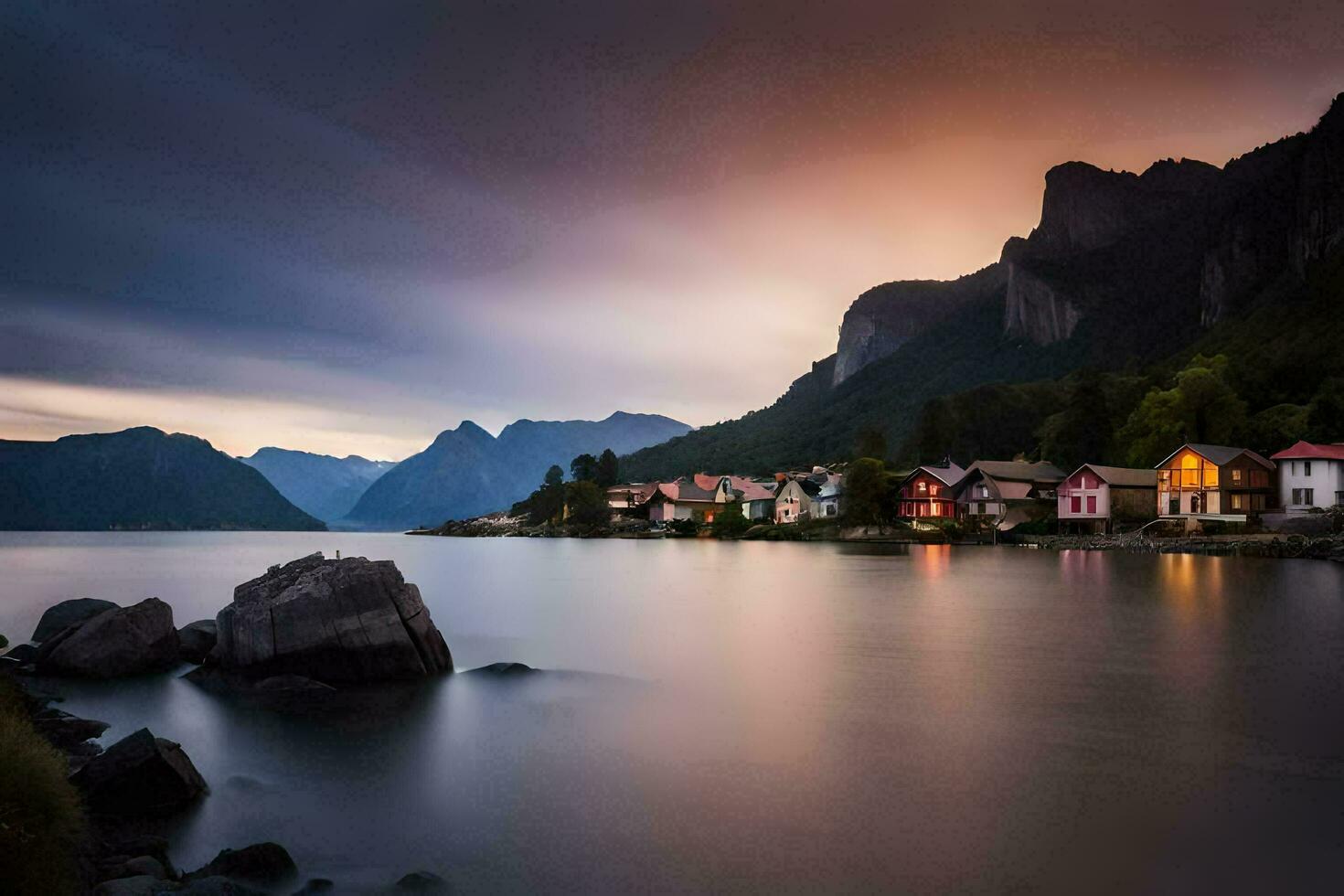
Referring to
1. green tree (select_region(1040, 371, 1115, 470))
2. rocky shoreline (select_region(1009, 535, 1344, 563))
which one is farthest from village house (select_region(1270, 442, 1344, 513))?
green tree (select_region(1040, 371, 1115, 470))

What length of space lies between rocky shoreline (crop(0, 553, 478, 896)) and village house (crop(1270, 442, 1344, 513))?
77531mm

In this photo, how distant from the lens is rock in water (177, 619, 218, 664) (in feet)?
83.9

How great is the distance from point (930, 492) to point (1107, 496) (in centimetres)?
2381

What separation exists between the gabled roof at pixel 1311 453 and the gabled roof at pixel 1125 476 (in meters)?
12.1

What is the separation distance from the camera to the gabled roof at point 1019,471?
319 ft

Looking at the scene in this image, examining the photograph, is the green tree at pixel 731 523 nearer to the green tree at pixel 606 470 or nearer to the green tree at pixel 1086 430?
the green tree at pixel 1086 430

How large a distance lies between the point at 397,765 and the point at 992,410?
130869mm

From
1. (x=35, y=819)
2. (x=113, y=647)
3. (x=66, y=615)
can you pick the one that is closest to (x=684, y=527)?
(x=66, y=615)

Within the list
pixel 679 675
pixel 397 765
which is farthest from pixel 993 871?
pixel 679 675

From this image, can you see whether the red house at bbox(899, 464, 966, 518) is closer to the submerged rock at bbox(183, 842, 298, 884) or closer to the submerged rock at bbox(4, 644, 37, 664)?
the submerged rock at bbox(4, 644, 37, 664)

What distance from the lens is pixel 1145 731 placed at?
54.5ft

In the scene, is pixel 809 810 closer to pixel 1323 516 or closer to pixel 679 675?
pixel 679 675

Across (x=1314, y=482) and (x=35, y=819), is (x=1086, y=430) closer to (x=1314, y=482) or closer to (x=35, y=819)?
(x=1314, y=482)

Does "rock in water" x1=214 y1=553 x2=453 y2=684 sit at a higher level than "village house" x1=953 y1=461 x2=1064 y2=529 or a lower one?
lower
